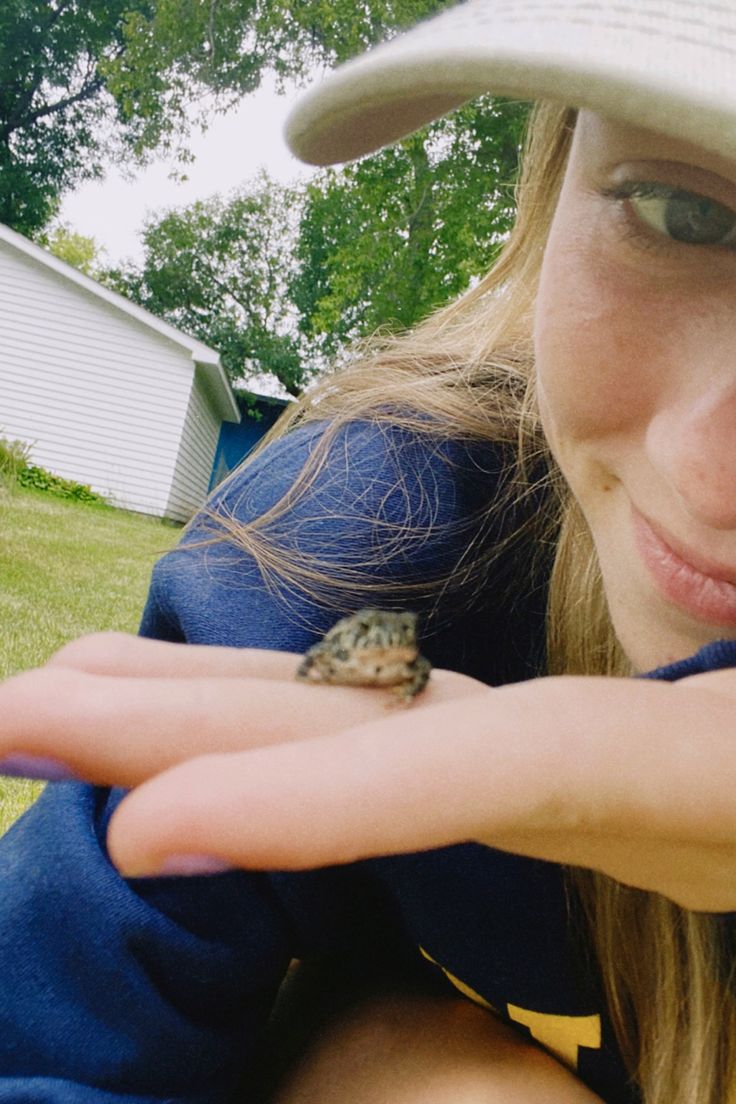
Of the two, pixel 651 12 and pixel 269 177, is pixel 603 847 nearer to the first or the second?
pixel 651 12

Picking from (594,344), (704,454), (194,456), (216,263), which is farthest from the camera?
(216,263)

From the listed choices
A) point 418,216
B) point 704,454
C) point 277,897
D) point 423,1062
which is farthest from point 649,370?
point 418,216

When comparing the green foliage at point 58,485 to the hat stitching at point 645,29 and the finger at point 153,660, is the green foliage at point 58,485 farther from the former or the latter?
the hat stitching at point 645,29

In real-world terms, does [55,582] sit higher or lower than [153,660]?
lower

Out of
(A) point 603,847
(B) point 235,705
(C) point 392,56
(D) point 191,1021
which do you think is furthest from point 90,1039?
(C) point 392,56

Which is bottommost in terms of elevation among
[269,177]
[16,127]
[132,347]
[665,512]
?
[665,512]

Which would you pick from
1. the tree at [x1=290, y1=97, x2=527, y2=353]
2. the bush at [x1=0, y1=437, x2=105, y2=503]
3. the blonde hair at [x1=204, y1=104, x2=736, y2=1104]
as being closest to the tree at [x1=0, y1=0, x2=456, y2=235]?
the tree at [x1=290, y1=97, x2=527, y2=353]

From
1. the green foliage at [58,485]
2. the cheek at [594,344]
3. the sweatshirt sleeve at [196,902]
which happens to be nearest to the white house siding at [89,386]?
the green foliage at [58,485]

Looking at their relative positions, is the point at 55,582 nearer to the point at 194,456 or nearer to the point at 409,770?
the point at 409,770
